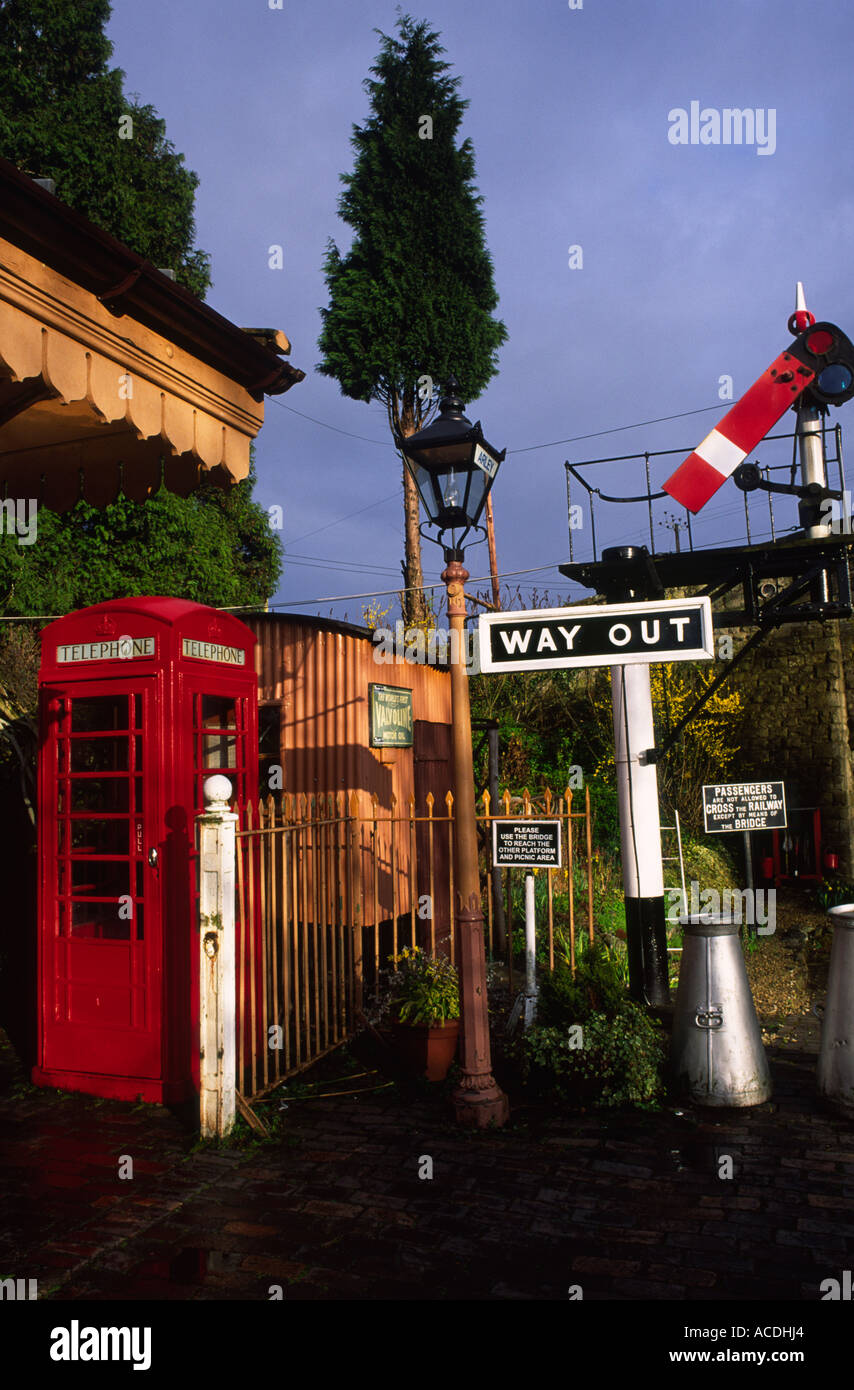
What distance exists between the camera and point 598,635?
5520 millimetres

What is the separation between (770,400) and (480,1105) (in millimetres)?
5975

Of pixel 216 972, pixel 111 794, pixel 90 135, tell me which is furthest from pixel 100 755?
pixel 90 135

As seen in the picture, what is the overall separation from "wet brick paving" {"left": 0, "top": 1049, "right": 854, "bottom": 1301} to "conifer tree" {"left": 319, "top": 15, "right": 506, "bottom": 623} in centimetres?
1672

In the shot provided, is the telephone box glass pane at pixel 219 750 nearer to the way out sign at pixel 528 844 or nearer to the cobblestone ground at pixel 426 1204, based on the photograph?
the way out sign at pixel 528 844

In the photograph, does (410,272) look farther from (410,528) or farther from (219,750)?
(219,750)

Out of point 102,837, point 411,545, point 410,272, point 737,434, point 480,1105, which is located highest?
point 410,272

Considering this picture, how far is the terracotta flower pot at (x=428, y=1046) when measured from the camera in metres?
5.95

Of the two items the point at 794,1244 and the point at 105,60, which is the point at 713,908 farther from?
the point at 105,60

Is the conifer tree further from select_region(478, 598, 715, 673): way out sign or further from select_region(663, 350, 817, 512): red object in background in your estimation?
select_region(478, 598, 715, 673): way out sign

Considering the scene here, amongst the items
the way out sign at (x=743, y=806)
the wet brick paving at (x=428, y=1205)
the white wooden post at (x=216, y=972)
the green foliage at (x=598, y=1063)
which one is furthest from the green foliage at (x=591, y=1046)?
the way out sign at (x=743, y=806)

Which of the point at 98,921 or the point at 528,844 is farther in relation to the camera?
the point at 528,844

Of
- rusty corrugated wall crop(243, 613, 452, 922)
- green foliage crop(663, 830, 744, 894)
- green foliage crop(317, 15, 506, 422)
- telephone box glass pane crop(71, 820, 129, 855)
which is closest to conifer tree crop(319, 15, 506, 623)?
green foliage crop(317, 15, 506, 422)

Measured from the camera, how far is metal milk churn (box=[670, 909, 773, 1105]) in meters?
5.45
